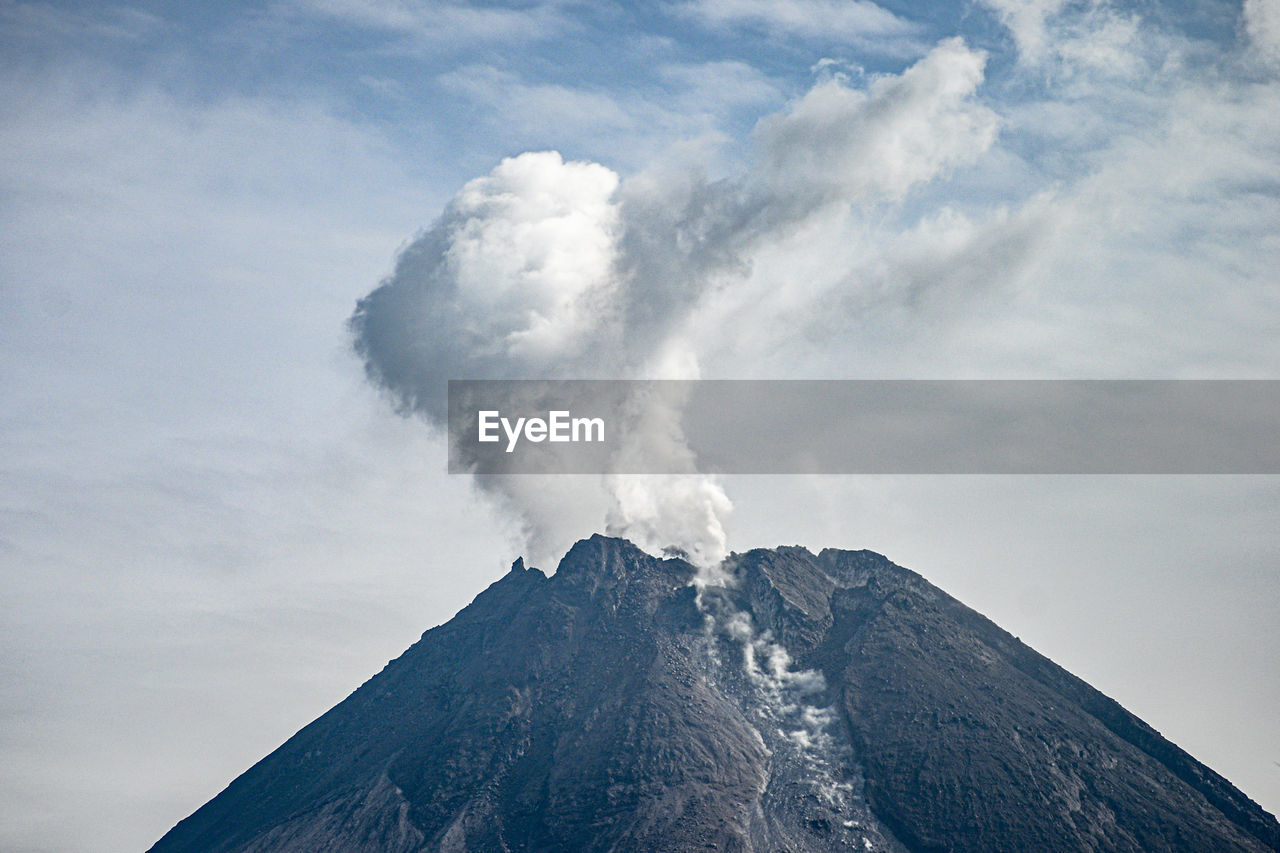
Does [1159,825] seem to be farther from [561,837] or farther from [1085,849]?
[561,837]

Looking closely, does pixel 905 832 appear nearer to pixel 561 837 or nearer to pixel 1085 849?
pixel 1085 849

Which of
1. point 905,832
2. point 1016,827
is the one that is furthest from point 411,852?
point 1016,827

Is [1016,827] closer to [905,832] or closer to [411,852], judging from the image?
[905,832]

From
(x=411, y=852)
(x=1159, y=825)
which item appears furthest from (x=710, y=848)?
(x=1159, y=825)

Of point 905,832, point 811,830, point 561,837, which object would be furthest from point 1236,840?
point 561,837

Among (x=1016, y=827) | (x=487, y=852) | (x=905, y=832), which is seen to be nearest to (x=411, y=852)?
(x=487, y=852)
